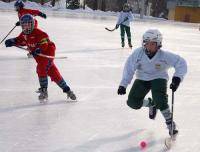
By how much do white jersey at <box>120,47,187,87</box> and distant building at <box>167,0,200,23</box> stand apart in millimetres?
43540

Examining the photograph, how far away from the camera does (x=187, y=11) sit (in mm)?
47562

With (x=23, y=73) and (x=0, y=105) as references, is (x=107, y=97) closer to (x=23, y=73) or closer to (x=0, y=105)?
(x=0, y=105)

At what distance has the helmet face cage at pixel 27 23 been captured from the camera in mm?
5609

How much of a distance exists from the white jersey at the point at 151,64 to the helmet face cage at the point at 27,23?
1.57 meters

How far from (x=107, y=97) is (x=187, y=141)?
213 cm

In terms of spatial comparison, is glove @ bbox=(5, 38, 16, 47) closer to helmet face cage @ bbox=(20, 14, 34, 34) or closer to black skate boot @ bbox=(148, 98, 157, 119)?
helmet face cage @ bbox=(20, 14, 34, 34)

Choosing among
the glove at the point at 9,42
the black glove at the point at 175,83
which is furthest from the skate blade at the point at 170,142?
the glove at the point at 9,42

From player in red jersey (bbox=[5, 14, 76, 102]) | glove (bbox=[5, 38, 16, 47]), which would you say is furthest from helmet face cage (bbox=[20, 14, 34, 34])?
glove (bbox=[5, 38, 16, 47])

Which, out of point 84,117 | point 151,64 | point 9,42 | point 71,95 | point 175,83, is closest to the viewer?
point 175,83

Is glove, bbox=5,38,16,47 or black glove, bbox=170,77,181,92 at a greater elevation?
→ glove, bbox=5,38,16,47

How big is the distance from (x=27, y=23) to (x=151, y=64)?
178 centimetres

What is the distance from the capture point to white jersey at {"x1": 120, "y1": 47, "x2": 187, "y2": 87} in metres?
4.39

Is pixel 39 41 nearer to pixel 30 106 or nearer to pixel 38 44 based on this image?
pixel 38 44

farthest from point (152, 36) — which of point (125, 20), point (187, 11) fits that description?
point (187, 11)
